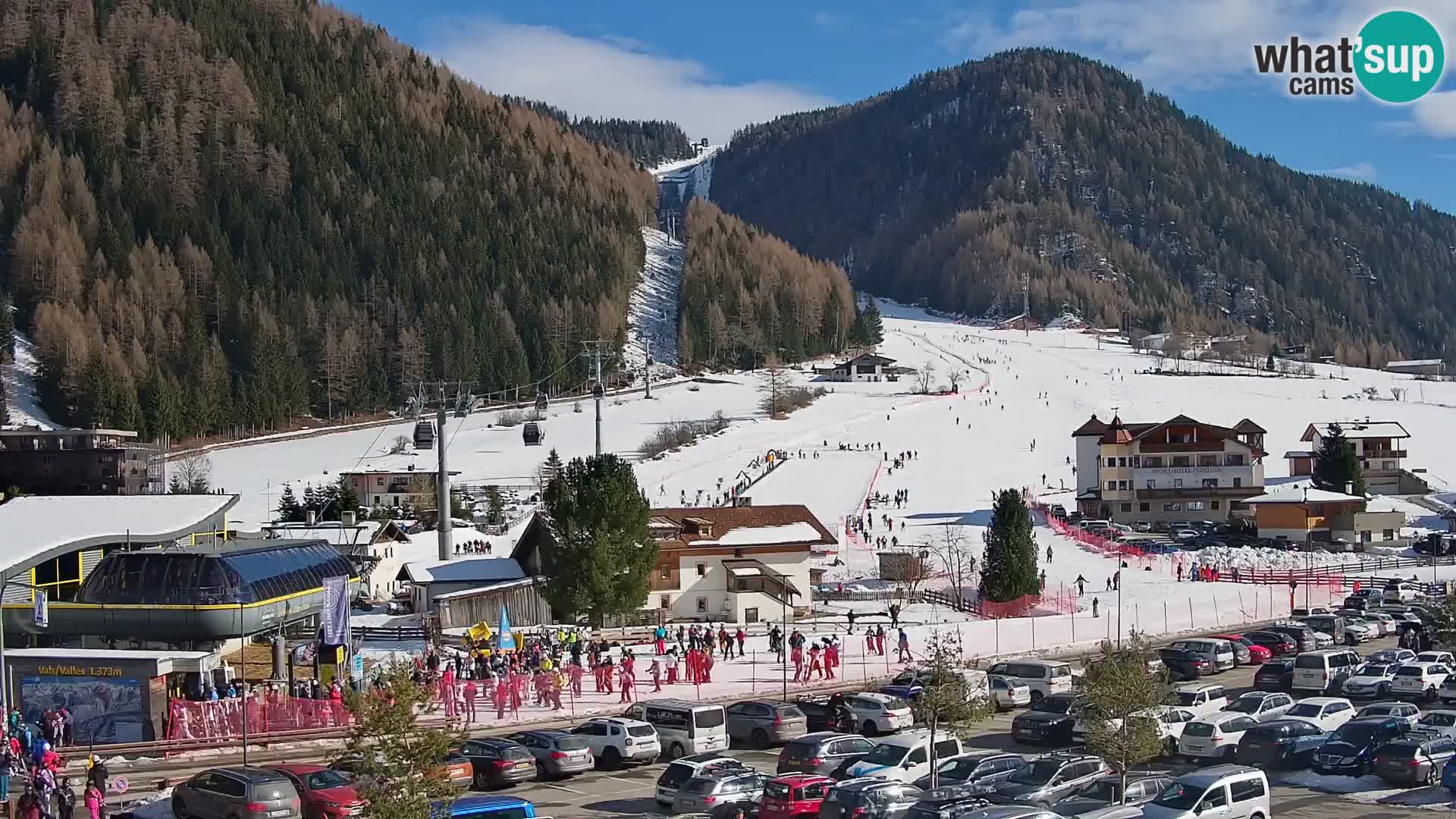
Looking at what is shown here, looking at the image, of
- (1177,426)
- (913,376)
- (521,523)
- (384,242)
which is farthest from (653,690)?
(384,242)

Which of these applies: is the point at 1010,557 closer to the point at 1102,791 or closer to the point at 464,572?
the point at 464,572

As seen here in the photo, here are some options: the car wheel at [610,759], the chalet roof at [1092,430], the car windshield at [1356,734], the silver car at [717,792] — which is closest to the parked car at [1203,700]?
the car windshield at [1356,734]

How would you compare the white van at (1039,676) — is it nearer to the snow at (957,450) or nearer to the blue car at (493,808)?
the snow at (957,450)

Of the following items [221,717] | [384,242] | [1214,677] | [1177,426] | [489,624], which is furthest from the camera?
[384,242]

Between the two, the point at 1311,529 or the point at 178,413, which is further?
the point at 178,413

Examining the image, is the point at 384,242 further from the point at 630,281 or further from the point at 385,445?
the point at 385,445

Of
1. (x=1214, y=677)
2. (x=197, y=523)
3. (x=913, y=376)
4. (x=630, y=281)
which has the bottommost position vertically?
(x=1214, y=677)

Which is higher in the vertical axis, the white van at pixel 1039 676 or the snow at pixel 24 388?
the snow at pixel 24 388

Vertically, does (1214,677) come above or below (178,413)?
below
